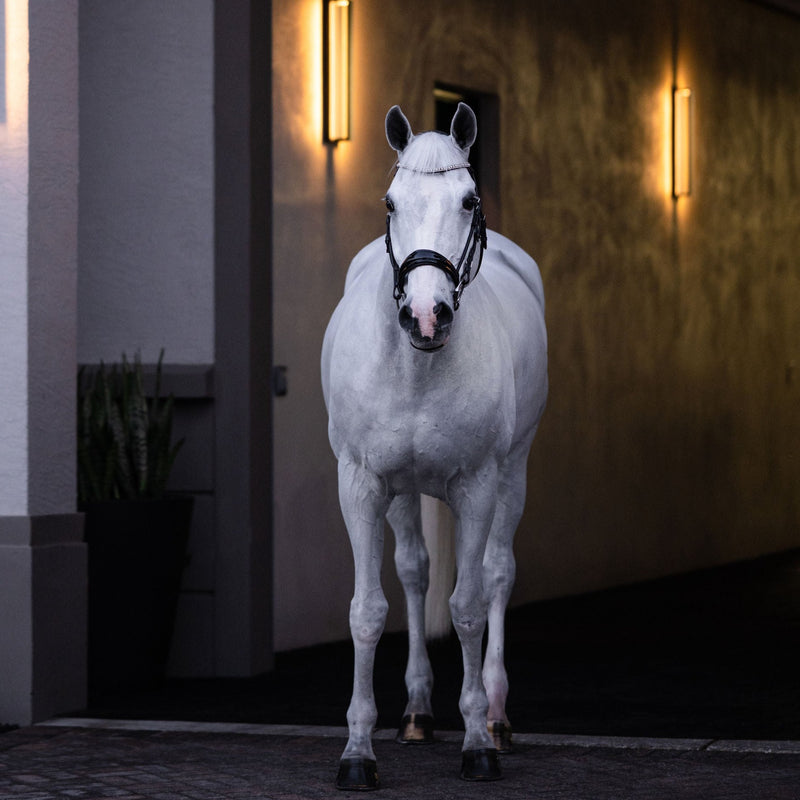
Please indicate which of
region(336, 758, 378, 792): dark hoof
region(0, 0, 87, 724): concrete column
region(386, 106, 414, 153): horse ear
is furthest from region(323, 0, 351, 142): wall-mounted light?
region(336, 758, 378, 792): dark hoof

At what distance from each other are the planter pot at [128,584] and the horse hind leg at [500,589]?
1.58 meters

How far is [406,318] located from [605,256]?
6443 mm

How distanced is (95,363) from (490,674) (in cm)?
284

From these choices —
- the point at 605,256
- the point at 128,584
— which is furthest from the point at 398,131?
the point at 605,256

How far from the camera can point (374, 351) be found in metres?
4.88

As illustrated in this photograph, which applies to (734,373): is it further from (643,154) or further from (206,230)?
(206,230)

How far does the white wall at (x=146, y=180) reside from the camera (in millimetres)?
7320

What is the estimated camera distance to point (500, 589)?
581cm

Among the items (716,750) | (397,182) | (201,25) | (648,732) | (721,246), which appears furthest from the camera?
(721,246)

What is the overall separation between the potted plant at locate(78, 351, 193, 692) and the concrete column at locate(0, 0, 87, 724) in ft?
0.88

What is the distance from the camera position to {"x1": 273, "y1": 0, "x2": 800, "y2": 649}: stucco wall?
26.4ft

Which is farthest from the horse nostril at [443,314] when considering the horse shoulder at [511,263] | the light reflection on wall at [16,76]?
the light reflection on wall at [16,76]

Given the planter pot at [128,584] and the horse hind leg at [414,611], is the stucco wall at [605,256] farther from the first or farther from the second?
the horse hind leg at [414,611]

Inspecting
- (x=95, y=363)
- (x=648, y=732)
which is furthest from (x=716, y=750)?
(x=95, y=363)
